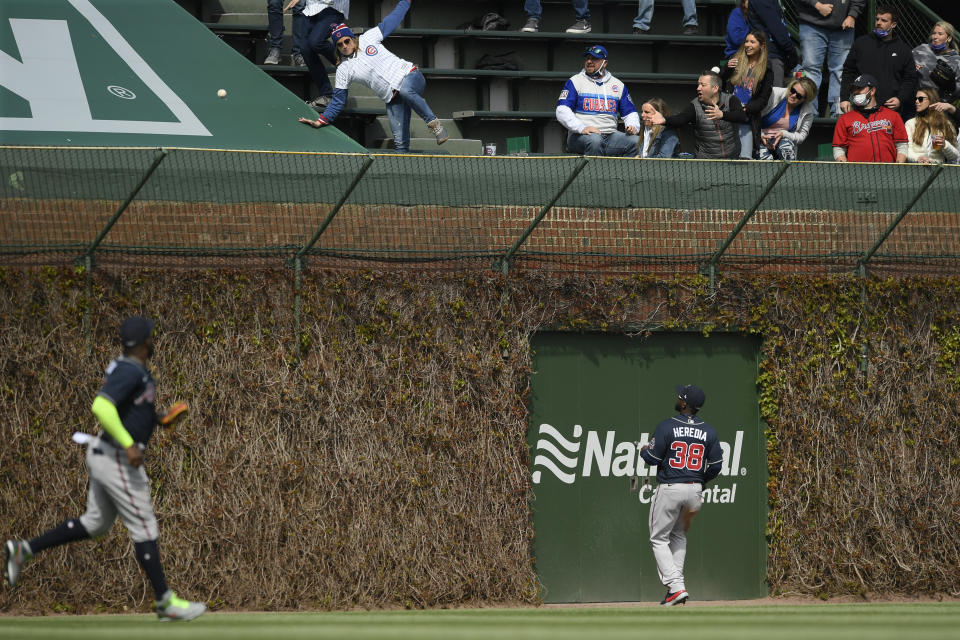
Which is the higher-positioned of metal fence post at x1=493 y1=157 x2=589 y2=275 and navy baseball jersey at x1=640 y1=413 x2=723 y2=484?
metal fence post at x1=493 y1=157 x2=589 y2=275

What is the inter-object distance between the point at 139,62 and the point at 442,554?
21.4 feet

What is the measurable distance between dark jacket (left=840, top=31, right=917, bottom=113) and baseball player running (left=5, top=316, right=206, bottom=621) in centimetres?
1057

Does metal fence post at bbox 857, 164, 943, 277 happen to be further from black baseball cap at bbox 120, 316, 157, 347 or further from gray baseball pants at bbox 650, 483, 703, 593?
black baseball cap at bbox 120, 316, 157, 347

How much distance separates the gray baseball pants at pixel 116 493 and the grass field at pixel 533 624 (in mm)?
682

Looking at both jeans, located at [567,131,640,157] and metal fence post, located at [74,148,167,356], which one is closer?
metal fence post, located at [74,148,167,356]

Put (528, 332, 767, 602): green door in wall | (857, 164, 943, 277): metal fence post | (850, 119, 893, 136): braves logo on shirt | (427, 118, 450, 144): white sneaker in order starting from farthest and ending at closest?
(427, 118, 450, 144): white sneaker → (850, 119, 893, 136): braves logo on shirt → (857, 164, 943, 277): metal fence post → (528, 332, 767, 602): green door in wall

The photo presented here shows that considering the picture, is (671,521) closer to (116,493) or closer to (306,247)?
(306,247)

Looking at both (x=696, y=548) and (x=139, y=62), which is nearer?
(x=696, y=548)

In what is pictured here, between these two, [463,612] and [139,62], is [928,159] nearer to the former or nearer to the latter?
[463,612]

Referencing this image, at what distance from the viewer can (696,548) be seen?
1288 centimetres

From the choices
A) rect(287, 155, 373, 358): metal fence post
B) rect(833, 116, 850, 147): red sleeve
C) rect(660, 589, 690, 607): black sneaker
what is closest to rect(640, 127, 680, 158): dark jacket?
rect(833, 116, 850, 147): red sleeve

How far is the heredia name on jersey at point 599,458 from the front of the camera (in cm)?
1262

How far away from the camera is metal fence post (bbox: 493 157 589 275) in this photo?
12.2m

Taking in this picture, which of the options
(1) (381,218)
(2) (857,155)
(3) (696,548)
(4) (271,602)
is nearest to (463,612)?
(4) (271,602)
